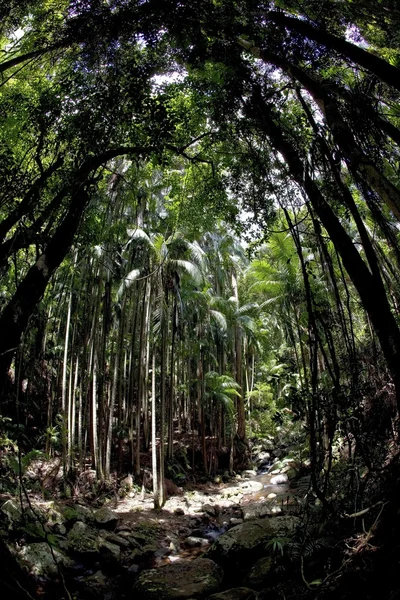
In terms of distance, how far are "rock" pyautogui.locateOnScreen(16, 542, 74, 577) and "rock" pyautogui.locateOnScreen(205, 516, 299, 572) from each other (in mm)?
2717

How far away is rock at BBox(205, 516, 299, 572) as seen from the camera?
24.0ft

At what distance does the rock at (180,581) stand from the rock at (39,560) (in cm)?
139

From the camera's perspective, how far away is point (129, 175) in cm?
925

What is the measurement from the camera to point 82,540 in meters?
8.14

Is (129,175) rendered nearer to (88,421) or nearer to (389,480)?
(389,480)

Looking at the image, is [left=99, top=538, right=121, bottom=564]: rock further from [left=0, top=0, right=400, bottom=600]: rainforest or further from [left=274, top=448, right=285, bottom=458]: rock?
[left=274, top=448, right=285, bottom=458]: rock

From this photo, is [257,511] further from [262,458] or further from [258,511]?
[262,458]

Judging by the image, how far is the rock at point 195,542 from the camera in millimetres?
9367

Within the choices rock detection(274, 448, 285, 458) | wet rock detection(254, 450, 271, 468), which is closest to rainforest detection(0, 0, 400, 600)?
wet rock detection(254, 450, 271, 468)

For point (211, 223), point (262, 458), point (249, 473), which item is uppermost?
point (211, 223)

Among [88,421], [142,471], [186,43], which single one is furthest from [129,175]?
[142,471]

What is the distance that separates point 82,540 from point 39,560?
5.18 ft

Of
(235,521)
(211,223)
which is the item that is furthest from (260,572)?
(211,223)

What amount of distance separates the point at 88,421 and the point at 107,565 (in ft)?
24.4
